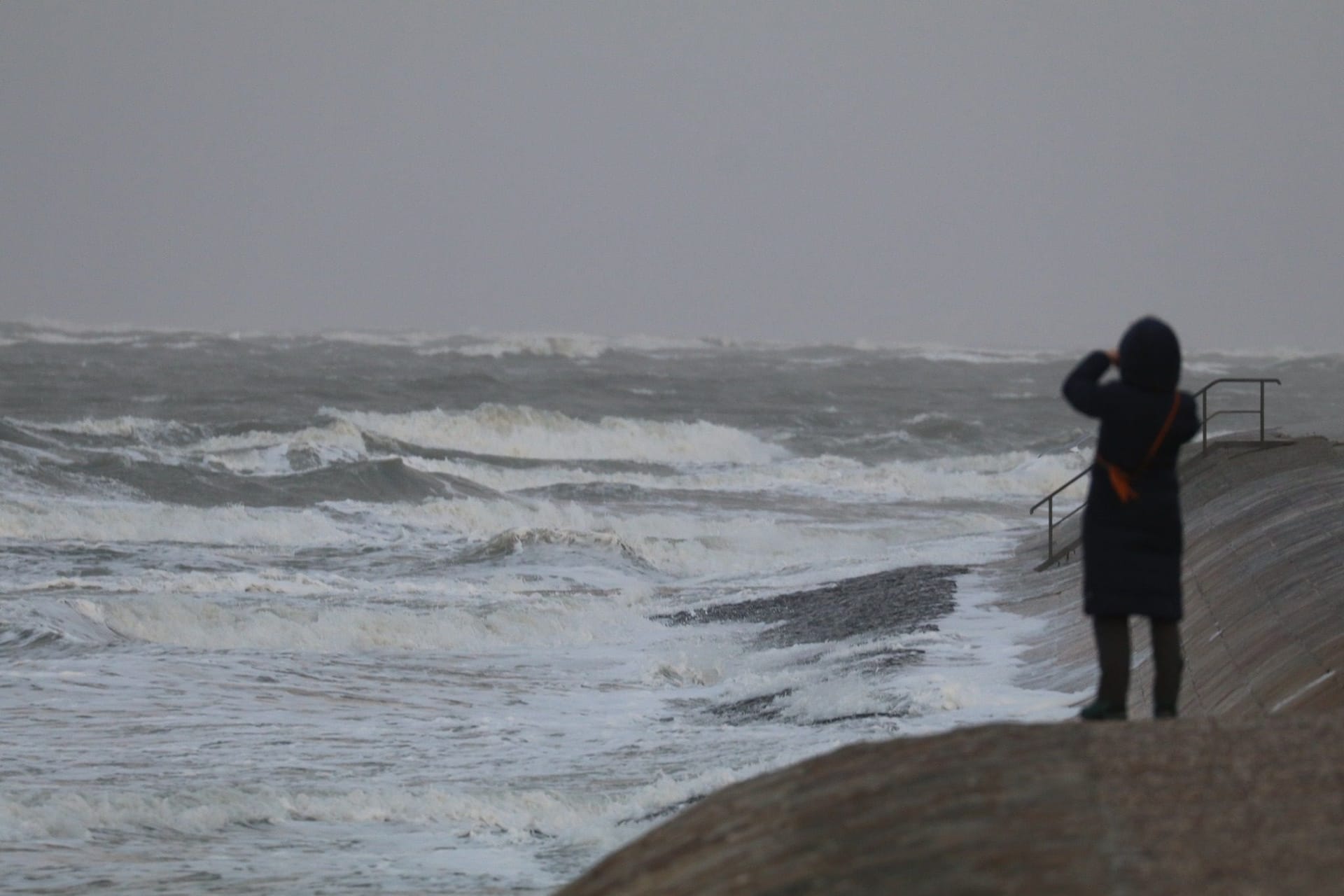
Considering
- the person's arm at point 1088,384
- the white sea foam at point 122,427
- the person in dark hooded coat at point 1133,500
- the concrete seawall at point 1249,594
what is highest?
the person's arm at point 1088,384

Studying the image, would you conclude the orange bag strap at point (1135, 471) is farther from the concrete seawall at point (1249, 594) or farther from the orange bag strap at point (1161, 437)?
the concrete seawall at point (1249, 594)

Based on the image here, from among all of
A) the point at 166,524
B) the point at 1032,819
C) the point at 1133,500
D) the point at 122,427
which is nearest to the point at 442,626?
the point at 166,524

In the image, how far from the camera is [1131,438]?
507 centimetres

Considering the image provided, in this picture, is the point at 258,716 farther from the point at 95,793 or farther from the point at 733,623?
the point at 733,623

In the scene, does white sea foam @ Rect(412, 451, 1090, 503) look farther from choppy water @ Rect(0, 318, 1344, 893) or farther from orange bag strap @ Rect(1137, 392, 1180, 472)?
orange bag strap @ Rect(1137, 392, 1180, 472)

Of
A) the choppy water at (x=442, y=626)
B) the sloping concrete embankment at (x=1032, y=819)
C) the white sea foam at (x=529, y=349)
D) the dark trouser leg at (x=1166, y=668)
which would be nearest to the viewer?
the sloping concrete embankment at (x=1032, y=819)

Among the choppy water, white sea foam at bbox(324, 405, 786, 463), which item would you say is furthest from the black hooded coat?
white sea foam at bbox(324, 405, 786, 463)

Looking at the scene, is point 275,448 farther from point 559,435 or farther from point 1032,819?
point 1032,819

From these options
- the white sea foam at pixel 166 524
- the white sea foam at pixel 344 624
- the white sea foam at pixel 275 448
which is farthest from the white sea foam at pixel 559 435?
the white sea foam at pixel 344 624

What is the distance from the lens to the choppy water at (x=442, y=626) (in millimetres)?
9562

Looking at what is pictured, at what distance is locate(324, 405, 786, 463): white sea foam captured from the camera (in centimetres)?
4709

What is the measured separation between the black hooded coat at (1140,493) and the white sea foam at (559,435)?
40.5m

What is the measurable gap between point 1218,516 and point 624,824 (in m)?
7.87

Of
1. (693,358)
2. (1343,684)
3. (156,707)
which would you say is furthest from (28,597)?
(693,358)
